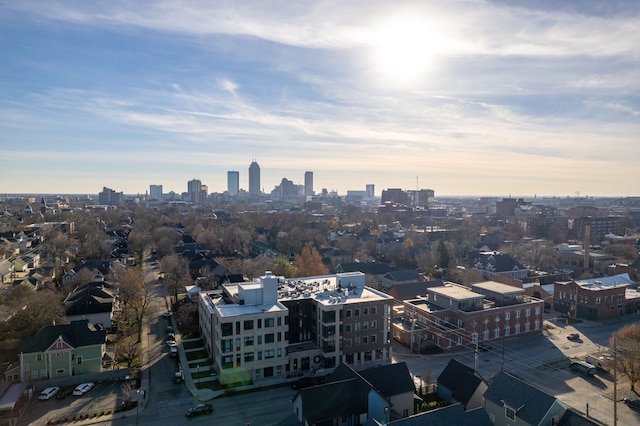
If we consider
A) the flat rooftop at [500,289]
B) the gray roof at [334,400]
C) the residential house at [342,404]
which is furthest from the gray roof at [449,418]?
the flat rooftop at [500,289]

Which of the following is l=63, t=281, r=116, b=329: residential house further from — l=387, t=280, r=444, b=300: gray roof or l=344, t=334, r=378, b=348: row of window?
l=387, t=280, r=444, b=300: gray roof

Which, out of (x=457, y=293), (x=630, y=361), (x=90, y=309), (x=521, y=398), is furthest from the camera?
(x=457, y=293)

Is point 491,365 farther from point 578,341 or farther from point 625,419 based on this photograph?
point 578,341

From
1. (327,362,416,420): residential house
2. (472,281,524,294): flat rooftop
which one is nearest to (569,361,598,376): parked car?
(472,281,524,294): flat rooftop

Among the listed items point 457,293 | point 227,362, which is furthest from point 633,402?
point 227,362

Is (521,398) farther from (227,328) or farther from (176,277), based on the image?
(176,277)

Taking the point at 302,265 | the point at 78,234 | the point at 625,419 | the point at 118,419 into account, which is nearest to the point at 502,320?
the point at 625,419
